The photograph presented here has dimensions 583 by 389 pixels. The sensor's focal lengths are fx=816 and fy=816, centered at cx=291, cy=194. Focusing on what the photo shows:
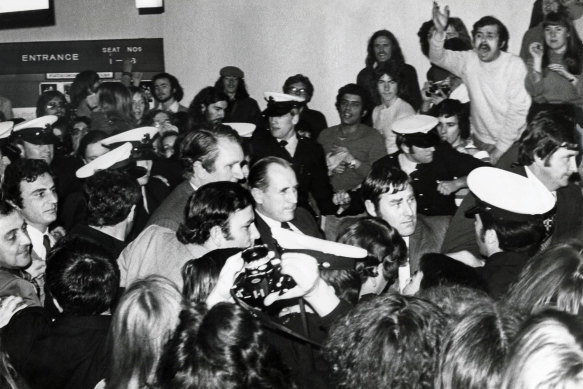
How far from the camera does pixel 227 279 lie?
7.55ft

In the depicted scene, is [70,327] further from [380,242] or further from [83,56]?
[83,56]

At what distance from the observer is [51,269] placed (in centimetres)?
274

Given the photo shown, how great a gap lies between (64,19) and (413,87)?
389 centimetres

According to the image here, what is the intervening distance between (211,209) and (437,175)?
6.81 ft

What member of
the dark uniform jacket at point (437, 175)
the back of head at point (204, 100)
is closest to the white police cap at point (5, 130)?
the back of head at point (204, 100)

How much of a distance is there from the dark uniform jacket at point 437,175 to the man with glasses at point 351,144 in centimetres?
76

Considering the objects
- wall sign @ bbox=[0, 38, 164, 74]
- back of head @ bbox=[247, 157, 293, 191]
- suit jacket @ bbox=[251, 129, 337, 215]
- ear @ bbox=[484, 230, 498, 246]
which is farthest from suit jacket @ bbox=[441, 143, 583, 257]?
wall sign @ bbox=[0, 38, 164, 74]

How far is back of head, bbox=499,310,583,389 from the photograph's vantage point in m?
1.64

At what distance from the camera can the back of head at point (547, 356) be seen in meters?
1.64

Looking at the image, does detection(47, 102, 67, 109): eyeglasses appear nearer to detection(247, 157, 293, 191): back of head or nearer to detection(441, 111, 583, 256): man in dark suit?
detection(247, 157, 293, 191): back of head

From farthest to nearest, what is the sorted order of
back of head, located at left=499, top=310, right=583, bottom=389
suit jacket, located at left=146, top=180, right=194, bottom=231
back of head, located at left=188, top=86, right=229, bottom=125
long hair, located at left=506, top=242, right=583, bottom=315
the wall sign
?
the wall sign < back of head, located at left=188, top=86, right=229, bottom=125 < suit jacket, located at left=146, top=180, right=194, bottom=231 < long hair, located at left=506, top=242, right=583, bottom=315 < back of head, located at left=499, top=310, right=583, bottom=389

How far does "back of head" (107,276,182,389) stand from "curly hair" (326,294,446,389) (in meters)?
0.47

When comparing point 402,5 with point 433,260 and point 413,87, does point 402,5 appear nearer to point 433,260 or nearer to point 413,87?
point 413,87

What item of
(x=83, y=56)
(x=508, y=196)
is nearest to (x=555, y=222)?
(x=508, y=196)
